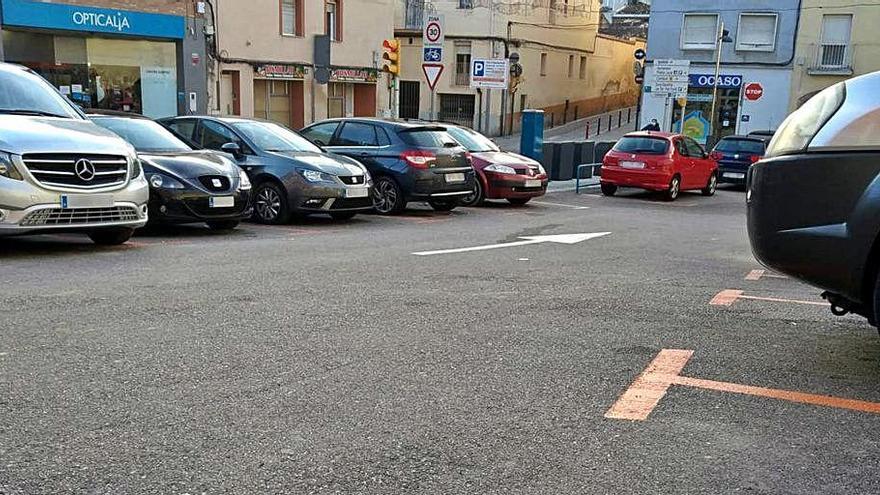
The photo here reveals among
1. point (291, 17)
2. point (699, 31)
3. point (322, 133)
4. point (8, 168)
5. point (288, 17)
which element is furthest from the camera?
point (699, 31)

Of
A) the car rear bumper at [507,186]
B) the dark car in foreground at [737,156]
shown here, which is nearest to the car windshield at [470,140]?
the car rear bumper at [507,186]

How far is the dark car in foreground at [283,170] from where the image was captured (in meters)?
11.4

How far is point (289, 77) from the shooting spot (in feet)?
93.5

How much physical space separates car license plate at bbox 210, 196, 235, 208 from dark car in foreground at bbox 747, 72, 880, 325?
6793 mm

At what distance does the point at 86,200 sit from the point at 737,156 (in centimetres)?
1857

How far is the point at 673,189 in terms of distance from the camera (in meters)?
18.7

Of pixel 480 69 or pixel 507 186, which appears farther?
pixel 480 69

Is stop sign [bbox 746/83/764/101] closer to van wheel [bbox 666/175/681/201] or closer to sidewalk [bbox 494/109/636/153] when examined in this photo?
sidewalk [bbox 494/109/636/153]

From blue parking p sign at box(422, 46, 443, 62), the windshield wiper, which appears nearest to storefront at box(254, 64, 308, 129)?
blue parking p sign at box(422, 46, 443, 62)

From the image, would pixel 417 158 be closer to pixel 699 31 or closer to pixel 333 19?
pixel 333 19

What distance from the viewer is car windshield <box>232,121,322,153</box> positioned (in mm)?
11891

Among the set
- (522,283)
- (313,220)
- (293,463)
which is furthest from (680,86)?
(293,463)

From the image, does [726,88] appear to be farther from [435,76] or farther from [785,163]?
[785,163]

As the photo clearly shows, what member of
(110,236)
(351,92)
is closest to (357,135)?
(110,236)
